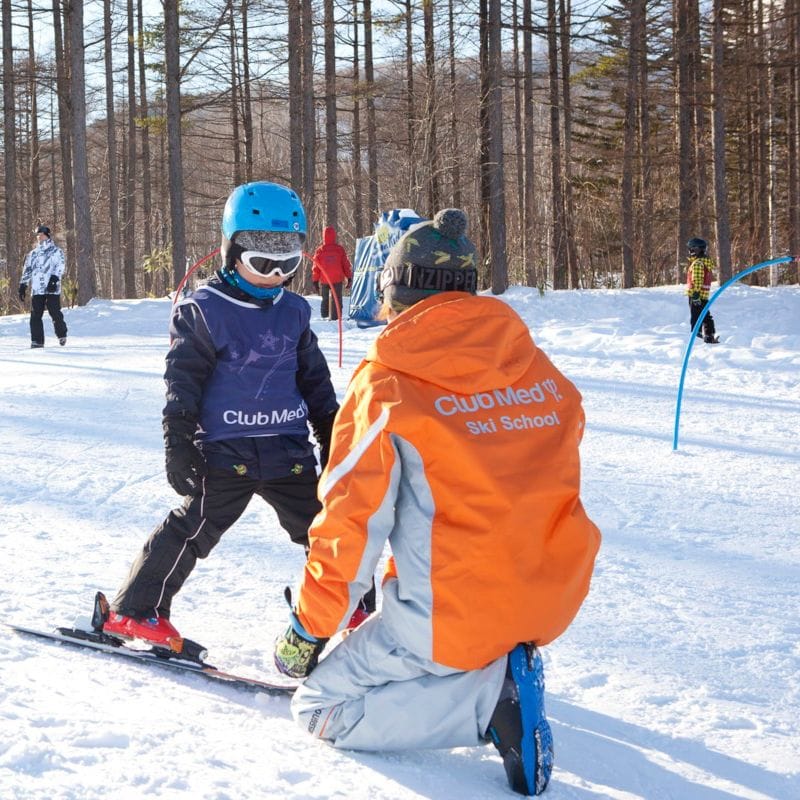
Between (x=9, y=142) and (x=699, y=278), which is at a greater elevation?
(x=9, y=142)

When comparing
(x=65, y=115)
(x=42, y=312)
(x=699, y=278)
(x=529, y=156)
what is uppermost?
(x=65, y=115)

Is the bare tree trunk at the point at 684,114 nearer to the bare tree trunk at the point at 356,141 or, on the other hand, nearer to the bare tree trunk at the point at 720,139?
the bare tree trunk at the point at 720,139

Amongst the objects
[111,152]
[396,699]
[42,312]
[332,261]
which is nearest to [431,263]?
[396,699]

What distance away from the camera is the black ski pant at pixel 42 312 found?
13031 mm

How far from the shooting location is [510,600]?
2371 mm

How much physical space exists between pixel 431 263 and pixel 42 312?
11.7m

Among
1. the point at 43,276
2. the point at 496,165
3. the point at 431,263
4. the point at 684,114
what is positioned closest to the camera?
the point at 431,263

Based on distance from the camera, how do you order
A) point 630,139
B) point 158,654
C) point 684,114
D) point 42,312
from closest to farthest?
point 158,654 → point 42,312 → point 684,114 → point 630,139

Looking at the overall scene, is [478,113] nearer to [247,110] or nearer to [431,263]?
[247,110]

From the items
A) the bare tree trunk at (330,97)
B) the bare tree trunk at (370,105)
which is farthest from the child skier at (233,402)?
the bare tree trunk at (370,105)

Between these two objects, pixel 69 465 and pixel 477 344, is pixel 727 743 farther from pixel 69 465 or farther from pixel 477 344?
pixel 69 465

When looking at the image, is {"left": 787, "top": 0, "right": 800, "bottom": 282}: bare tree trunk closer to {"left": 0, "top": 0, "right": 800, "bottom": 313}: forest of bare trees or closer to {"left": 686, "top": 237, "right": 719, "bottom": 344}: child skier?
{"left": 0, "top": 0, "right": 800, "bottom": 313}: forest of bare trees

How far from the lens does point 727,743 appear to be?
275 centimetres

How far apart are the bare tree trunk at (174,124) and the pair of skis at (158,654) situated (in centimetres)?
1852
